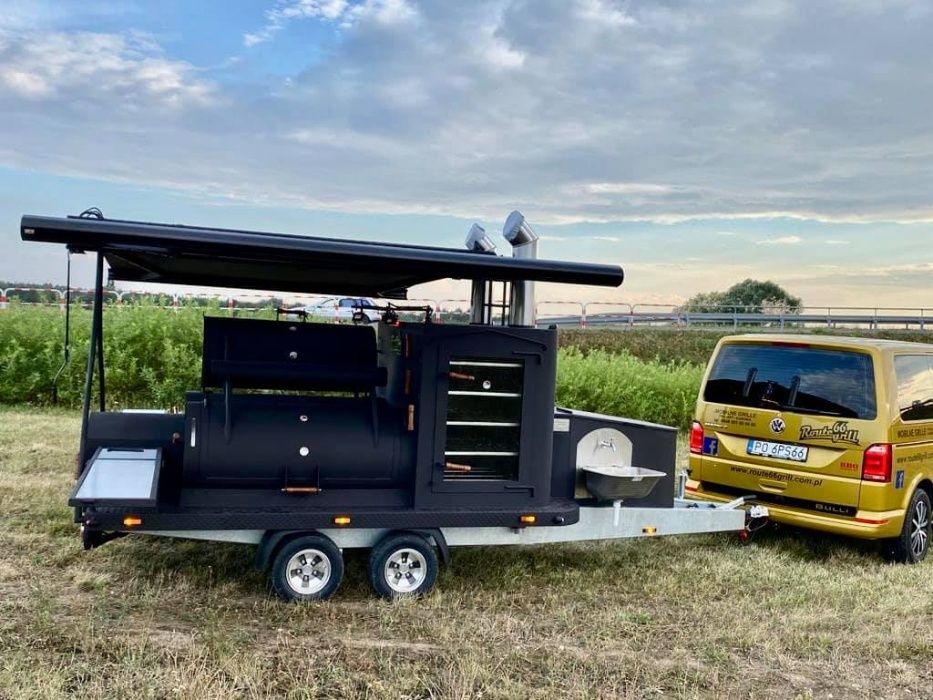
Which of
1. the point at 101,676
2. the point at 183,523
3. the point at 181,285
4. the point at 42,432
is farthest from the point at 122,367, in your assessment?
the point at 101,676

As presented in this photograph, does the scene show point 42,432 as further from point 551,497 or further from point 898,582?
point 898,582

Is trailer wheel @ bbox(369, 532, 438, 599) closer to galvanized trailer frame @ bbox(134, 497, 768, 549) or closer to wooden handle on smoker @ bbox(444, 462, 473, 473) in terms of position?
galvanized trailer frame @ bbox(134, 497, 768, 549)

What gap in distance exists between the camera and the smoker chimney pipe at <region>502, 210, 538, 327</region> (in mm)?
6004

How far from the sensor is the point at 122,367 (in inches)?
589

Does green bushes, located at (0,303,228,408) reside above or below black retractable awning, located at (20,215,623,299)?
below

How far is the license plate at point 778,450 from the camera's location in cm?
736

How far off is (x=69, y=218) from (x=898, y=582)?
6063mm

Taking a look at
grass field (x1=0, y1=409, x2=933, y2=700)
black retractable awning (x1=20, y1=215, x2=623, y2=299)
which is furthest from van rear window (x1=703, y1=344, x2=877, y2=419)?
black retractable awning (x1=20, y1=215, x2=623, y2=299)

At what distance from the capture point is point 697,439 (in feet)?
26.4

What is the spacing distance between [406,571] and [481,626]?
28.0 inches

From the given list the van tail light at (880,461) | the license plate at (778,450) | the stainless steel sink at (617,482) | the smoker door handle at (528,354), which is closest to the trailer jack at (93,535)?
the smoker door handle at (528,354)

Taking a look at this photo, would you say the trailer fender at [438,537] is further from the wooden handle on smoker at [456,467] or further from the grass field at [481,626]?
the wooden handle on smoker at [456,467]

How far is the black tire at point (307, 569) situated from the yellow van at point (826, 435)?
366cm

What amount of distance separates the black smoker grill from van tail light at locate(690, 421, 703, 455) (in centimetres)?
191
